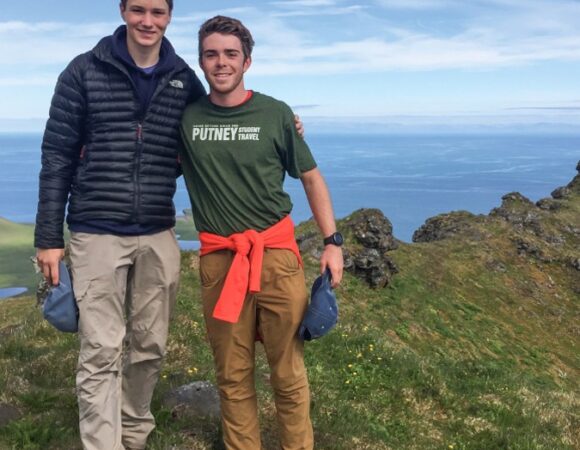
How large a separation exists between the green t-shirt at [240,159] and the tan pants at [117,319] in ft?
2.61

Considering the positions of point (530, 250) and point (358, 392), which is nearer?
point (358, 392)

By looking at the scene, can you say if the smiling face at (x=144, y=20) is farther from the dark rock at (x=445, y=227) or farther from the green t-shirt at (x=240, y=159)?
the dark rock at (x=445, y=227)

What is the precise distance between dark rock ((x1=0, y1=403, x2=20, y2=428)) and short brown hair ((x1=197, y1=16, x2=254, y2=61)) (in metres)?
5.62

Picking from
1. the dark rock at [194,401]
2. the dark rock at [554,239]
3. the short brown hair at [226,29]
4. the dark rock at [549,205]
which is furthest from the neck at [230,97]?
the dark rock at [549,205]

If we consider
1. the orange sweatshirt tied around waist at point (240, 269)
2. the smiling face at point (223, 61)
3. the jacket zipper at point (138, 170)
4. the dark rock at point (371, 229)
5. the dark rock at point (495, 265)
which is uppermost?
the smiling face at point (223, 61)

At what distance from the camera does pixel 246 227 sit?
6203 millimetres

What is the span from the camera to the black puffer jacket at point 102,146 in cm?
584

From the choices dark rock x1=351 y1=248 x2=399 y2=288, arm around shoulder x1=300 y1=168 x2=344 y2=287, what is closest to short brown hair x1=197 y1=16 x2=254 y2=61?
arm around shoulder x1=300 y1=168 x2=344 y2=287

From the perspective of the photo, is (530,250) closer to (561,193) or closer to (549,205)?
(549,205)

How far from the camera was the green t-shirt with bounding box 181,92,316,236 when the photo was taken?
603 cm

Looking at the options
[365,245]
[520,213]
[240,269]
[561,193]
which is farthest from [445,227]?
[240,269]

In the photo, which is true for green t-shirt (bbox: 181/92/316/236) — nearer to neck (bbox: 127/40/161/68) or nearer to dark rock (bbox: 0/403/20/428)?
neck (bbox: 127/40/161/68)

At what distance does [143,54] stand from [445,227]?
43.8 m

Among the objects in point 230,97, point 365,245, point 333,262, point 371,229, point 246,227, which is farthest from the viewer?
point 371,229
